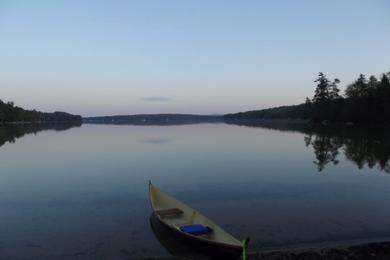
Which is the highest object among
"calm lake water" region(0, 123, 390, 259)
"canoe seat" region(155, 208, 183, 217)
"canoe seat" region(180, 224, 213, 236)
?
"canoe seat" region(180, 224, 213, 236)

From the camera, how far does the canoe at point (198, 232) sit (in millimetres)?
10188

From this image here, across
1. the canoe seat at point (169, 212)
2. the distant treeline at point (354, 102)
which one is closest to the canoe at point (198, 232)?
the canoe seat at point (169, 212)

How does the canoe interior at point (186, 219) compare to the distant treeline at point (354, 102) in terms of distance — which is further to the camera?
the distant treeline at point (354, 102)

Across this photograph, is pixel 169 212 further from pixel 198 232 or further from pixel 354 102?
pixel 354 102

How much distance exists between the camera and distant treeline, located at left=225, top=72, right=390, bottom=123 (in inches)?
Answer: 3531

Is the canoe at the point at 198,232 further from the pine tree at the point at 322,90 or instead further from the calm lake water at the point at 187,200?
the pine tree at the point at 322,90

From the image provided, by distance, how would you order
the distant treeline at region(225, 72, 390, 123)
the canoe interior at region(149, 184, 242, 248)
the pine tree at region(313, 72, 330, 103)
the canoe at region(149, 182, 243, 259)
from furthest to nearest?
the pine tree at region(313, 72, 330, 103)
the distant treeline at region(225, 72, 390, 123)
the canoe interior at region(149, 184, 242, 248)
the canoe at region(149, 182, 243, 259)

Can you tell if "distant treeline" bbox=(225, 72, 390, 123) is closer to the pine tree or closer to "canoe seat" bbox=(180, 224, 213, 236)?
the pine tree

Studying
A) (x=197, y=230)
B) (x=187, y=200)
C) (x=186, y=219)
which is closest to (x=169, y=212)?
(x=186, y=219)

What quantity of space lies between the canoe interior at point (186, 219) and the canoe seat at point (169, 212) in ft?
A: 0.24

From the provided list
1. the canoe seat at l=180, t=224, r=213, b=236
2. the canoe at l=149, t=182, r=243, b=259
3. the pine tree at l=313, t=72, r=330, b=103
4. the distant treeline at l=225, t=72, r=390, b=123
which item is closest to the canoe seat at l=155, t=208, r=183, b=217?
the canoe at l=149, t=182, r=243, b=259

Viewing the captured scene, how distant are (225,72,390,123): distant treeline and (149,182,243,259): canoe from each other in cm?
8590

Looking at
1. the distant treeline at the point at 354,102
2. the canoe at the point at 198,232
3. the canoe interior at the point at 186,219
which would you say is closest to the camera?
the canoe at the point at 198,232

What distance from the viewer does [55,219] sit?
16.0m
